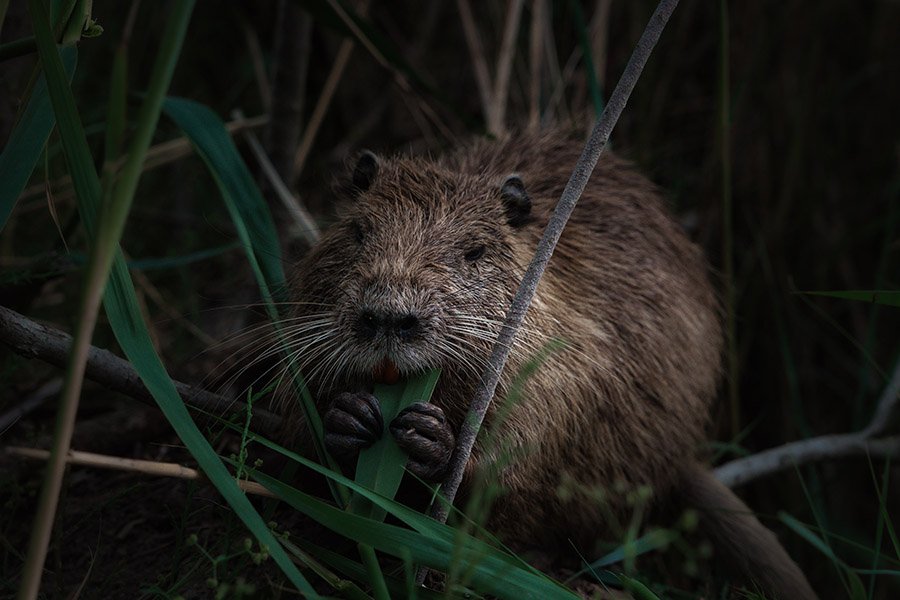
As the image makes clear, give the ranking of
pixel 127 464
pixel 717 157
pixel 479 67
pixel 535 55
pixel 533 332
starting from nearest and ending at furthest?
pixel 127 464 < pixel 533 332 < pixel 717 157 < pixel 535 55 < pixel 479 67

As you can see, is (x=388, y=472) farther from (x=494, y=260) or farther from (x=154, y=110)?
(x=154, y=110)

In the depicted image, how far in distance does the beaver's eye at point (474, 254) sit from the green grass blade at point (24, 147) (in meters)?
0.95

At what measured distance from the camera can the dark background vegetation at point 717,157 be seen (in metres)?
3.85

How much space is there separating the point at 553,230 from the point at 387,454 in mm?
576

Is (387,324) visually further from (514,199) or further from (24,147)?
(24,147)

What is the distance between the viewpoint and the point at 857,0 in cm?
487

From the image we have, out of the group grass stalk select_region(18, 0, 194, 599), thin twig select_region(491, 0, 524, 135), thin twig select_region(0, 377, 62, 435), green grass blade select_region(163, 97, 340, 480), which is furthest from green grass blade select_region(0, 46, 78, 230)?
thin twig select_region(491, 0, 524, 135)

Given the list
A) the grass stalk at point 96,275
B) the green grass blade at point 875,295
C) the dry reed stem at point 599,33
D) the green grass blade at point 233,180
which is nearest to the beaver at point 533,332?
the green grass blade at point 233,180

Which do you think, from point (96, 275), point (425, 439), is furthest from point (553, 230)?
point (96, 275)

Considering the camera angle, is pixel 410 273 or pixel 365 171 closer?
pixel 410 273

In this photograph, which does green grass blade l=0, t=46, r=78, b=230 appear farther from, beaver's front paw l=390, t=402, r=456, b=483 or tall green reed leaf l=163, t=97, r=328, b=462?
beaver's front paw l=390, t=402, r=456, b=483

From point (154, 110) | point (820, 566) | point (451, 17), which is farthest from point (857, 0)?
point (154, 110)

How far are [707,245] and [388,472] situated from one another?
2.58m

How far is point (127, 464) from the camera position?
1.68 meters
